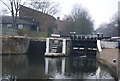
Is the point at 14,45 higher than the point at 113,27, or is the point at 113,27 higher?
the point at 113,27

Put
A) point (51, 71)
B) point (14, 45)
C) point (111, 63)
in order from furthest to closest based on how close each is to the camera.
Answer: point (14, 45) → point (51, 71) → point (111, 63)

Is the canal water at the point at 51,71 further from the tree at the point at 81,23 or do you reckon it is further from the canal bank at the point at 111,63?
the tree at the point at 81,23

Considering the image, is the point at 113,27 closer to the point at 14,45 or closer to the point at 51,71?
the point at 14,45

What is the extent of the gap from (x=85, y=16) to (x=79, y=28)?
20.7 feet

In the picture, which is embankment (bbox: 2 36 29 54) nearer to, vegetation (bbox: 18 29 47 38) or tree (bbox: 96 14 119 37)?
vegetation (bbox: 18 29 47 38)

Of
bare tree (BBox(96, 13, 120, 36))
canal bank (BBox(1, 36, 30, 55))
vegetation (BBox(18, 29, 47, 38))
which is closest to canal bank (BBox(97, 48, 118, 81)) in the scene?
canal bank (BBox(1, 36, 30, 55))

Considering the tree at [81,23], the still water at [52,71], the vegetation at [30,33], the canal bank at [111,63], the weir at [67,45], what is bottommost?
the still water at [52,71]

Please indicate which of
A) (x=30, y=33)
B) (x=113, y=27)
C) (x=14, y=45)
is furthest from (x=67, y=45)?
(x=113, y=27)

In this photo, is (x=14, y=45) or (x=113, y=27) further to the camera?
(x=113, y=27)

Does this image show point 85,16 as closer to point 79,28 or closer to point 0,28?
point 79,28

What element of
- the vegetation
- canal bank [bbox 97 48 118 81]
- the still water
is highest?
the vegetation

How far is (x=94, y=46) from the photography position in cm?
3706

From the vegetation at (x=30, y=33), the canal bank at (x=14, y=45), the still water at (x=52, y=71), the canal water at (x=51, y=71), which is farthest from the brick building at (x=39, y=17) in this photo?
the still water at (x=52, y=71)

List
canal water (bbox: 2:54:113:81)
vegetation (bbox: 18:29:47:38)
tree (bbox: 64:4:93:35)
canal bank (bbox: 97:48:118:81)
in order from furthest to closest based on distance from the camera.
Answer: tree (bbox: 64:4:93:35) → vegetation (bbox: 18:29:47:38) → canal water (bbox: 2:54:113:81) → canal bank (bbox: 97:48:118:81)
